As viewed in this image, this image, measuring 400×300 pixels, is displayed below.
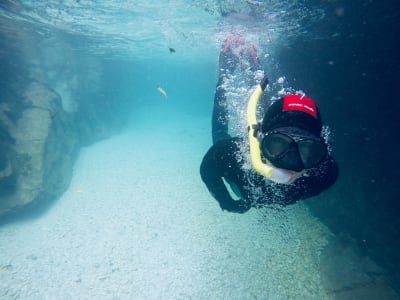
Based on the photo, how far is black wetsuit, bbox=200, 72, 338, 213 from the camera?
3.47 m

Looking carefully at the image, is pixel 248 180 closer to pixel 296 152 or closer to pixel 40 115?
pixel 296 152

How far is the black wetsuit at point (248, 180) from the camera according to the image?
3473mm

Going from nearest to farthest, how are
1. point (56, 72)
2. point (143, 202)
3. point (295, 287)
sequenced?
point (295, 287) < point (143, 202) < point (56, 72)

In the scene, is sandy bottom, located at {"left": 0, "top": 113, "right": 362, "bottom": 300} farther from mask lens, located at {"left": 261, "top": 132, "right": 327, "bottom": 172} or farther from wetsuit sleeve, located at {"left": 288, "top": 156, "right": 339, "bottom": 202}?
mask lens, located at {"left": 261, "top": 132, "right": 327, "bottom": 172}

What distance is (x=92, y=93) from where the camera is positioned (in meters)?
25.4

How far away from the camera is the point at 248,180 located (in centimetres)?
378

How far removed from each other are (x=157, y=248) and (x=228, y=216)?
318 centimetres

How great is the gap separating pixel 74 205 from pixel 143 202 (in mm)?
3498

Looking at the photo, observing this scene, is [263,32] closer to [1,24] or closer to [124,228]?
[124,228]

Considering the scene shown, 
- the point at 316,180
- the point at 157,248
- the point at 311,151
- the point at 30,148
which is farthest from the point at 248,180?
the point at 30,148

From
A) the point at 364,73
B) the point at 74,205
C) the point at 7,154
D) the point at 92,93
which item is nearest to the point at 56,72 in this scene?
the point at 92,93

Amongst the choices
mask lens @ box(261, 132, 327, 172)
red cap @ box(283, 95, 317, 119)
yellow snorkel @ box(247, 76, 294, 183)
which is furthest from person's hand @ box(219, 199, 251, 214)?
red cap @ box(283, 95, 317, 119)

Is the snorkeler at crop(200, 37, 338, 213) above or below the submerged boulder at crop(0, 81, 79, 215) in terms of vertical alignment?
above

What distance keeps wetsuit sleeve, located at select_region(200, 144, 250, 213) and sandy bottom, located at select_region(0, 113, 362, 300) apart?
13.7 ft
